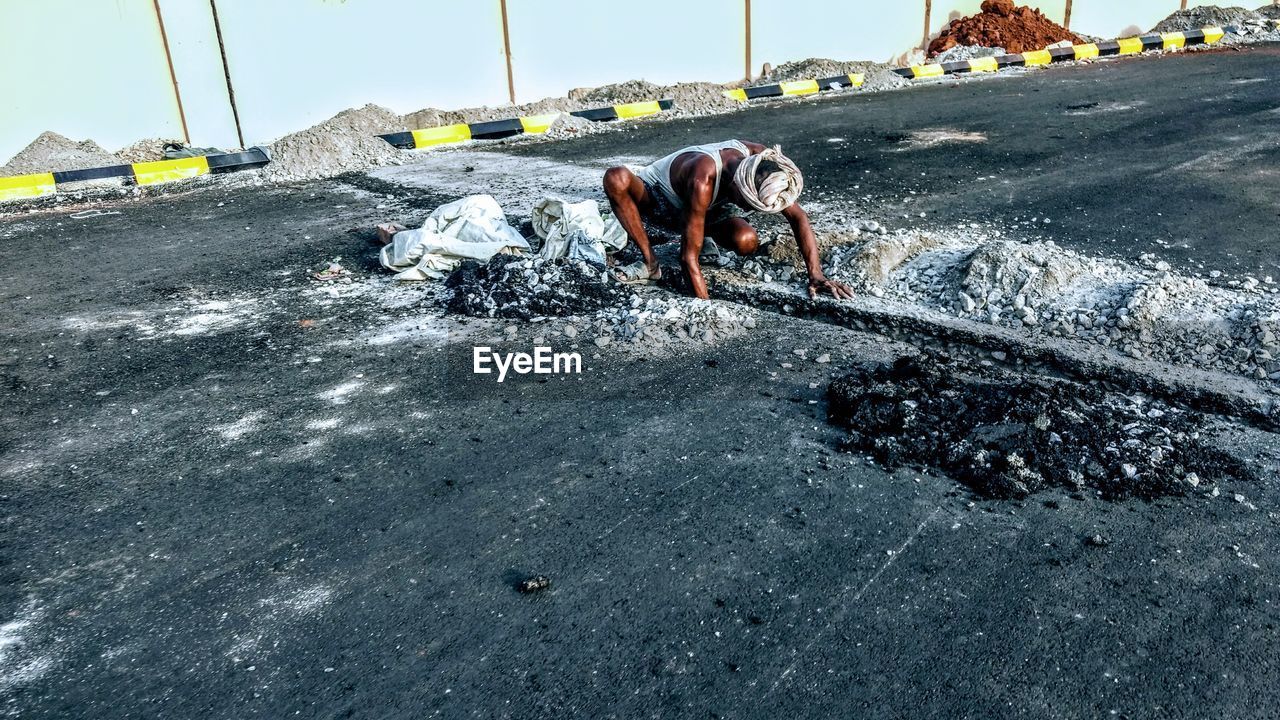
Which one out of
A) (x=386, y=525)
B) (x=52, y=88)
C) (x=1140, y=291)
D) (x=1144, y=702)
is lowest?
(x=1144, y=702)

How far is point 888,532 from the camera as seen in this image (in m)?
3.26

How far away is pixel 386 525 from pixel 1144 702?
2.59 metres

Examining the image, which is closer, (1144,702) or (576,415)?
(1144,702)

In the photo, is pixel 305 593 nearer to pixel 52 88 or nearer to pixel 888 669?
pixel 888 669

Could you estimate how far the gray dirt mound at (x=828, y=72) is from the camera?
13.3m

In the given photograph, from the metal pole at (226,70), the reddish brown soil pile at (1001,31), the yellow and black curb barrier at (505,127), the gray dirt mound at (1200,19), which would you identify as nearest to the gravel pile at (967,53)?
the reddish brown soil pile at (1001,31)

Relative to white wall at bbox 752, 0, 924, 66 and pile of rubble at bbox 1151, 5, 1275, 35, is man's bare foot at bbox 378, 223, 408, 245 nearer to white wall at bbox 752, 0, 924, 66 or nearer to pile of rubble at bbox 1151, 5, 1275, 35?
white wall at bbox 752, 0, 924, 66

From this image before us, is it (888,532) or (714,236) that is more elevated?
(714,236)

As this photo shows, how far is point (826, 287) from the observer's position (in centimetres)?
522

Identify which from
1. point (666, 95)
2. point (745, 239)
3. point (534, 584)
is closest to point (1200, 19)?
point (666, 95)

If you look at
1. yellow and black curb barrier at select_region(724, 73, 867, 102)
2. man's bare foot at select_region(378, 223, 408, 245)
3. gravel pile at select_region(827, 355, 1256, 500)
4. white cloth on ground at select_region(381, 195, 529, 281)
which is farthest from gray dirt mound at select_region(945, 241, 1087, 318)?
yellow and black curb barrier at select_region(724, 73, 867, 102)

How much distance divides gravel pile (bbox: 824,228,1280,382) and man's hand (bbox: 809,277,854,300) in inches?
6.3

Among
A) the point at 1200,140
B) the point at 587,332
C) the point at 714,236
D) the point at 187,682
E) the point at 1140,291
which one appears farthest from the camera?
the point at 1200,140

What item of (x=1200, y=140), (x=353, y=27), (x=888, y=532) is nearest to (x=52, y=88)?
(x=353, y=27)
